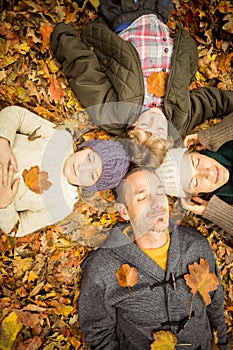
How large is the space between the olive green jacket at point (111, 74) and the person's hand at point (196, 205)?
56 centimetres

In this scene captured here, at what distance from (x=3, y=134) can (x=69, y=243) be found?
984 millimetres

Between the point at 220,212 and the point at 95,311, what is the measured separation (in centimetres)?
115

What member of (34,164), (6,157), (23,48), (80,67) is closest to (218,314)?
(34,164)

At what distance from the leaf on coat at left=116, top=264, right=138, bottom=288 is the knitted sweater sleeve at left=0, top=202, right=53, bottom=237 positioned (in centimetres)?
63

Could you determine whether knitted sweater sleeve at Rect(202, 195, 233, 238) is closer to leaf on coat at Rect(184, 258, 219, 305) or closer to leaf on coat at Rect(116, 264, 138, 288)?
leaf on coat at Rect(184, 258, 219, 305)

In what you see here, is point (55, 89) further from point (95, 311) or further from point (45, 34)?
point (95, 311)

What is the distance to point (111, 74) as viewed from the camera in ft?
9.68

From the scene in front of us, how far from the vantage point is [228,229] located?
3.05 metres

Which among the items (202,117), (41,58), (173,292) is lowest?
(173,292)

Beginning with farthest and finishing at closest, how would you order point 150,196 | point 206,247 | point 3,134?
1. point 206,247
2. point 150,196
3. point 3,134

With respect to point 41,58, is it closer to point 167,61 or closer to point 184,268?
point 167,61

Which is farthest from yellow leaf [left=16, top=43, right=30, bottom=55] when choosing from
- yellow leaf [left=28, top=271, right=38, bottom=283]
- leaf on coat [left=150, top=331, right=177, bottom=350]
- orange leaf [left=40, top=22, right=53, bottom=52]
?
leaf on coat [left=150, top=331, right=177, bottom=350]

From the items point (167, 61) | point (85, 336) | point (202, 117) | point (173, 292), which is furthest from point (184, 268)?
point (167, 61)

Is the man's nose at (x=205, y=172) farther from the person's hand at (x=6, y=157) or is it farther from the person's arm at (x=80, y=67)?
the person's hand at (x=6, y=157)
